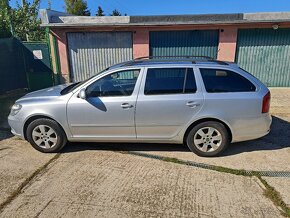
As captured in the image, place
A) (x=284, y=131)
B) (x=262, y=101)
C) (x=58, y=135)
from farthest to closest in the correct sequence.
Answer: (x=284, y=131) → (x=58, y=135) → (x=262, y=101)

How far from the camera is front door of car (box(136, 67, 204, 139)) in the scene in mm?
4160

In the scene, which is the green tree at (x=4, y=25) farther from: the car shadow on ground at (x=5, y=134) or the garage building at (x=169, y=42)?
the car shadow on ground at (x=5, y=134)

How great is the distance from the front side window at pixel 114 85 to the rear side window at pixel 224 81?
121cm

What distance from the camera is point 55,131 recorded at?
14.6ft

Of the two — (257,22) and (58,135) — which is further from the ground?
(257,22)

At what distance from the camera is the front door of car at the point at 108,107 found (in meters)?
4.23

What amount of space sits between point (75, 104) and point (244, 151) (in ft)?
10.5

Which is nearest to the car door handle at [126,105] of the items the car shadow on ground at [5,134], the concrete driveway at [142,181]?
the concrete driveway at [142,181]

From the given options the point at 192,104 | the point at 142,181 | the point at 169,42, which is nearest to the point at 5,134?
the point at 142,181

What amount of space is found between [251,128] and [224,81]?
93cm

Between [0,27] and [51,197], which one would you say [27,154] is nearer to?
[51,197]

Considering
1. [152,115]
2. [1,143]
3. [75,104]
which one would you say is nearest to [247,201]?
[152,115]

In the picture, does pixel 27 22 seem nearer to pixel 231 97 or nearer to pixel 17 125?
pixel 17 125

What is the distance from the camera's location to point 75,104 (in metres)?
4.28
